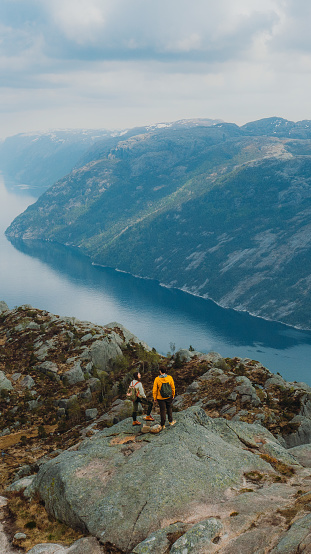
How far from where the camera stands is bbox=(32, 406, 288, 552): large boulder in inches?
823

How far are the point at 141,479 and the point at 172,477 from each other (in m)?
1.73

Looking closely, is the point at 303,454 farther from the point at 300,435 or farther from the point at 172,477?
the point at 172,477

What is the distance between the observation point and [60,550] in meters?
20.0

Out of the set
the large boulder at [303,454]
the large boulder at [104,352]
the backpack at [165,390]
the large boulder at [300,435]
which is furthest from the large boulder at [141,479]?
the large boulder at [104,352]

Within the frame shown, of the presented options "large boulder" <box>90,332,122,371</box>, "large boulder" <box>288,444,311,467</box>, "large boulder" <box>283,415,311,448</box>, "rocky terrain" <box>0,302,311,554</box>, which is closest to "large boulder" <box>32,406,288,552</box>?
"rocky terrain" <box>0,302,311,554</box>

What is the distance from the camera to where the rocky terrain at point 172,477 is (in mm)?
19234

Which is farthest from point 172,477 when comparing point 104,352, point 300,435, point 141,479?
point 104,352

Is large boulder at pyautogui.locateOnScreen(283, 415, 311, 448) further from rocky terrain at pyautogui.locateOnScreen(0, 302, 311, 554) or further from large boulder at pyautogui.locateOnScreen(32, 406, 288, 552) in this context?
large boulder at pyautogui.locateOnScreen(32, 406, 288, 552)

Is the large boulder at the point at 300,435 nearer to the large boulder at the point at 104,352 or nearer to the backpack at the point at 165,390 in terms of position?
the backpack at the point at 165,390

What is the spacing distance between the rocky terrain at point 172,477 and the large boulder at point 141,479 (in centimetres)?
6

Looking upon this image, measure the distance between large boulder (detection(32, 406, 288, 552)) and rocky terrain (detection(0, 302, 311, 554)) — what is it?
64 mm

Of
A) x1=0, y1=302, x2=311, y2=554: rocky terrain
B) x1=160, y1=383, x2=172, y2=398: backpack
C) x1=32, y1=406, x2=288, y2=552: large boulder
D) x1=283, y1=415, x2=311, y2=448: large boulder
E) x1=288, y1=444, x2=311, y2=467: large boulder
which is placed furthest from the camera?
x1=283, y1=415, x2=311, y2=448: large boulder

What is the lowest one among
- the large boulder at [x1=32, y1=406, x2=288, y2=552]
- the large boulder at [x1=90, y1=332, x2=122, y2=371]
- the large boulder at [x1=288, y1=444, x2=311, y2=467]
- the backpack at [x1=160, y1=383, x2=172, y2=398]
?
the large boulder at [x1=90, y1=332, x2=122, y2=371]

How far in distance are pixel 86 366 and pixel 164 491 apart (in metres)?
39.9
